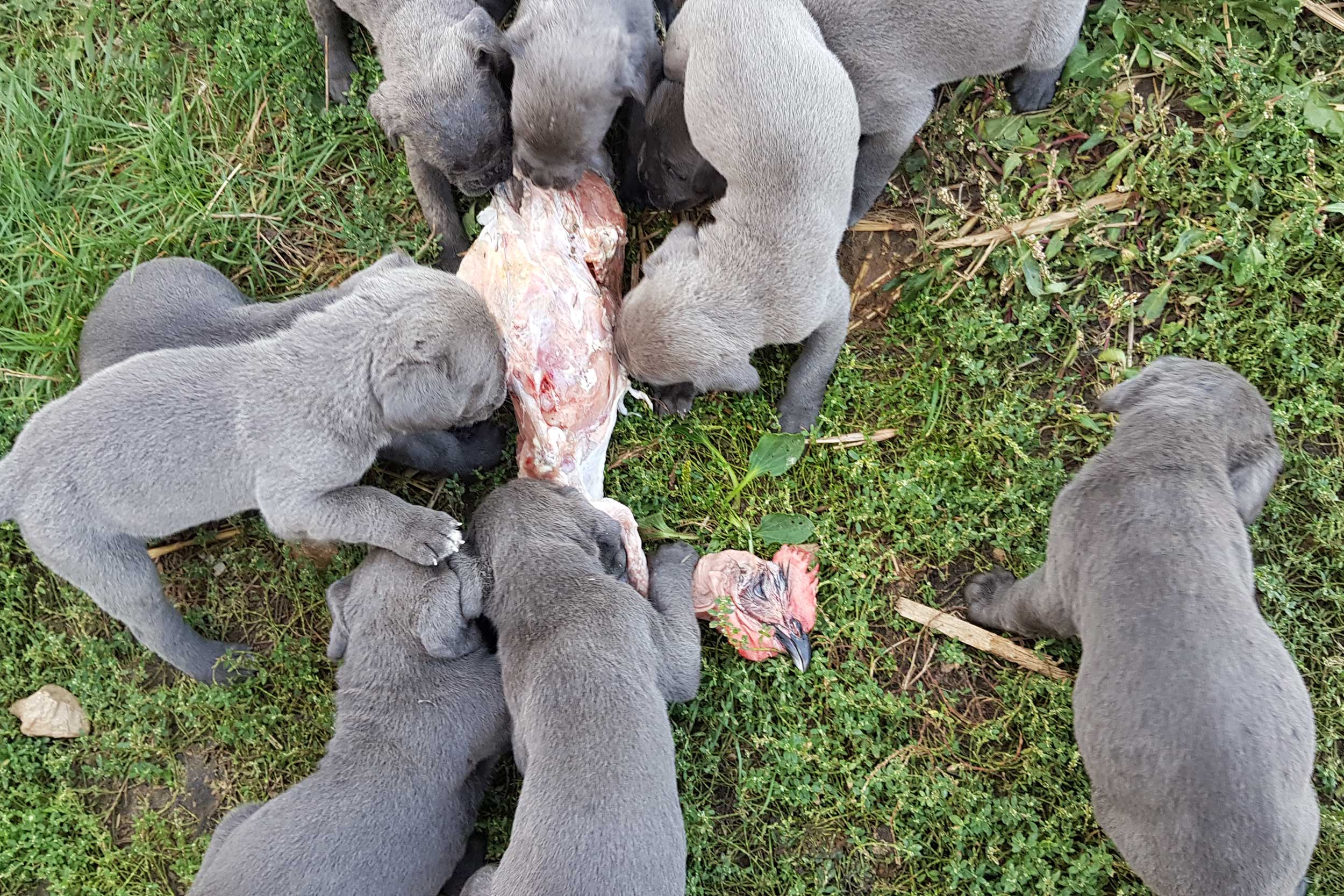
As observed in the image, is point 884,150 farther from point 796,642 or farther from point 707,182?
point 796,642

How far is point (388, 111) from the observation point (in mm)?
5184

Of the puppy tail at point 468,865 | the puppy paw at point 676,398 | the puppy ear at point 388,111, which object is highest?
the puppy ear at point 388,111

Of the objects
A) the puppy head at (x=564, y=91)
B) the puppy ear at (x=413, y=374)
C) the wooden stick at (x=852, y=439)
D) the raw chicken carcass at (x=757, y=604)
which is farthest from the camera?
the wooden stick at (x=852, y=439)

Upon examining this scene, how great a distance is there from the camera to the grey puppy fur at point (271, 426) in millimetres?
4578

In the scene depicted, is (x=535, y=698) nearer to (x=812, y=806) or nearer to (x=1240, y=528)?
(x=812, y=806)

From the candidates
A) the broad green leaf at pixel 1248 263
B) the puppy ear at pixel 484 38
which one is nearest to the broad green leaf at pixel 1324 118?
the broad green leaf at pixel 1248 263

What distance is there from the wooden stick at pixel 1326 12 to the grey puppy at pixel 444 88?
4.55m

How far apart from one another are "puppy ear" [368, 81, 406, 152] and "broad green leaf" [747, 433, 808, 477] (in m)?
2.63

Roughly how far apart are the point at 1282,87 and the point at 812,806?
4.82 metres

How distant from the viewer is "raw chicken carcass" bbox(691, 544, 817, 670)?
523 centimetres

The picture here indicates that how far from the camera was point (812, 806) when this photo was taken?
5.31m

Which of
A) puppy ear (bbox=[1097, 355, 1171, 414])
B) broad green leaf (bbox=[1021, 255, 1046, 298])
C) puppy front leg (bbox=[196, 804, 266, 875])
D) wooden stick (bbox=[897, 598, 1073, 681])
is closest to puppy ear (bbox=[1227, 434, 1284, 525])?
puppy ear (bbox=[1097, 355, 1171, 414])

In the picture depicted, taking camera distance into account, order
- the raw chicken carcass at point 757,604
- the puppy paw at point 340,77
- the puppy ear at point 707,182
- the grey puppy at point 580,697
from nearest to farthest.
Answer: the grey puppy at point 580,697
the puppy ear at point 707,182
the raw chicken carcass at point 757,604
the puppy paw at point 340,77

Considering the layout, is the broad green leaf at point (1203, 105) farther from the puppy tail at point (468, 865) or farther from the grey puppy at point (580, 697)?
the puppy tail at point (468, 865)
